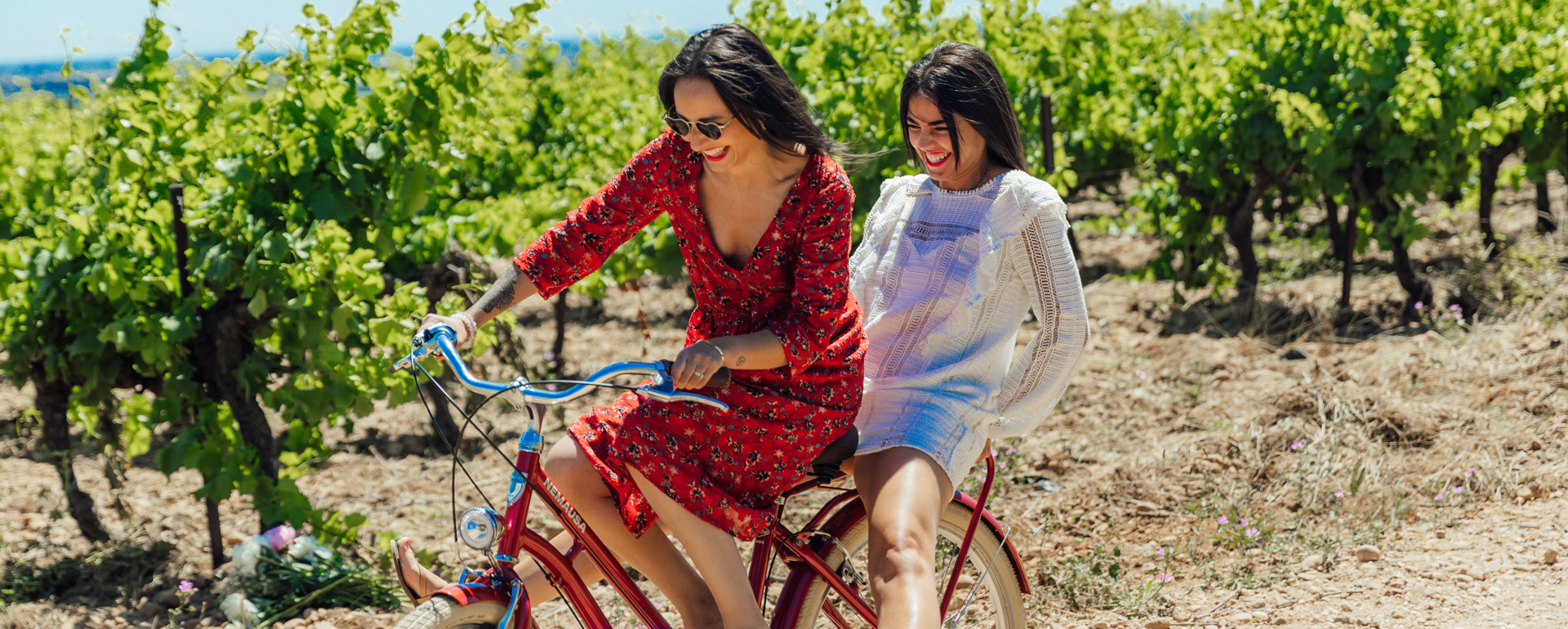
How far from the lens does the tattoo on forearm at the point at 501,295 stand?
217 centimetres

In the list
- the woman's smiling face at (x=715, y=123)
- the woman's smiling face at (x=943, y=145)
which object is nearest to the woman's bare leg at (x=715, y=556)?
the woman's smiling face at (x=715, y=123)

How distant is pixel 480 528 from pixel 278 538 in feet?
5.97

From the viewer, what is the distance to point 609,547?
212 centimetres

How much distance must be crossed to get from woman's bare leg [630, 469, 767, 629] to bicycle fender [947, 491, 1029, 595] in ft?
1.92

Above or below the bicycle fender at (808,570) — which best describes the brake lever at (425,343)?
above

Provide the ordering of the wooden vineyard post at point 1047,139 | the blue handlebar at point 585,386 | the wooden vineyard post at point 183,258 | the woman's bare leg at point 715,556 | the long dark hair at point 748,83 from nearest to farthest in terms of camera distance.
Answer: the blue handlebar at point 585,386, the long dark hair at point 748,83, the woman's bare leg at point 715,556, the wooden vineyard post at point 183,258, the wooden vineyard post at point 1047,139

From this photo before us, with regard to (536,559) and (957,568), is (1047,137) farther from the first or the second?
(536,559)

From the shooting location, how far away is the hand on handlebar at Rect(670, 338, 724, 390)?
6.00 feet

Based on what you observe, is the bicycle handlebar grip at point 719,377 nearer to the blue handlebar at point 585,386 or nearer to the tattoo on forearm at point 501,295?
the blue handlebar at point 585,386

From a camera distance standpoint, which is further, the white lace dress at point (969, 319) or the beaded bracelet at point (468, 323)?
the white lace dress at point (969, 319)

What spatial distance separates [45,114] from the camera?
7527mm

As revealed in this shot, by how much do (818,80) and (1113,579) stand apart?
113 inches

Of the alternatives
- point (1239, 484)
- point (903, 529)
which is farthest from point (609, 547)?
point (1239, 484)

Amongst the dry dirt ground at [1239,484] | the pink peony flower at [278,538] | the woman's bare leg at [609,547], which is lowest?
the dry dirt ground at [1239,484]
